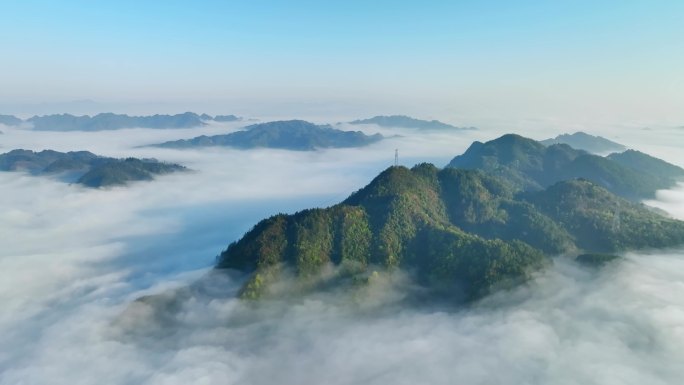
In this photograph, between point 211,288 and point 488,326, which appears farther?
Result: point 211,288

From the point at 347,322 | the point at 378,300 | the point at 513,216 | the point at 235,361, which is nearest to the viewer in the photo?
the point at 235,361

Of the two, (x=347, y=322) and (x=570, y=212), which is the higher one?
(x=570, y=212)

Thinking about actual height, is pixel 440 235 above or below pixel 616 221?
below

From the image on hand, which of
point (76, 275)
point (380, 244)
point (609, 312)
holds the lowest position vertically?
point (76, 275)

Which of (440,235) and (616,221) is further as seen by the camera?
(616,221)

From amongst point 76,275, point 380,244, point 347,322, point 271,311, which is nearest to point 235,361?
point 271,311

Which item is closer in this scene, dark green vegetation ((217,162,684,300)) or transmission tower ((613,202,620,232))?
dark green vegetation ((217,162,684,300))

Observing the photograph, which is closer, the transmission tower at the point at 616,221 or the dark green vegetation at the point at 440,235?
the dark green vegetation at the point at 440,235

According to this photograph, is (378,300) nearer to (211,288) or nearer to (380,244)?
(380,244)
